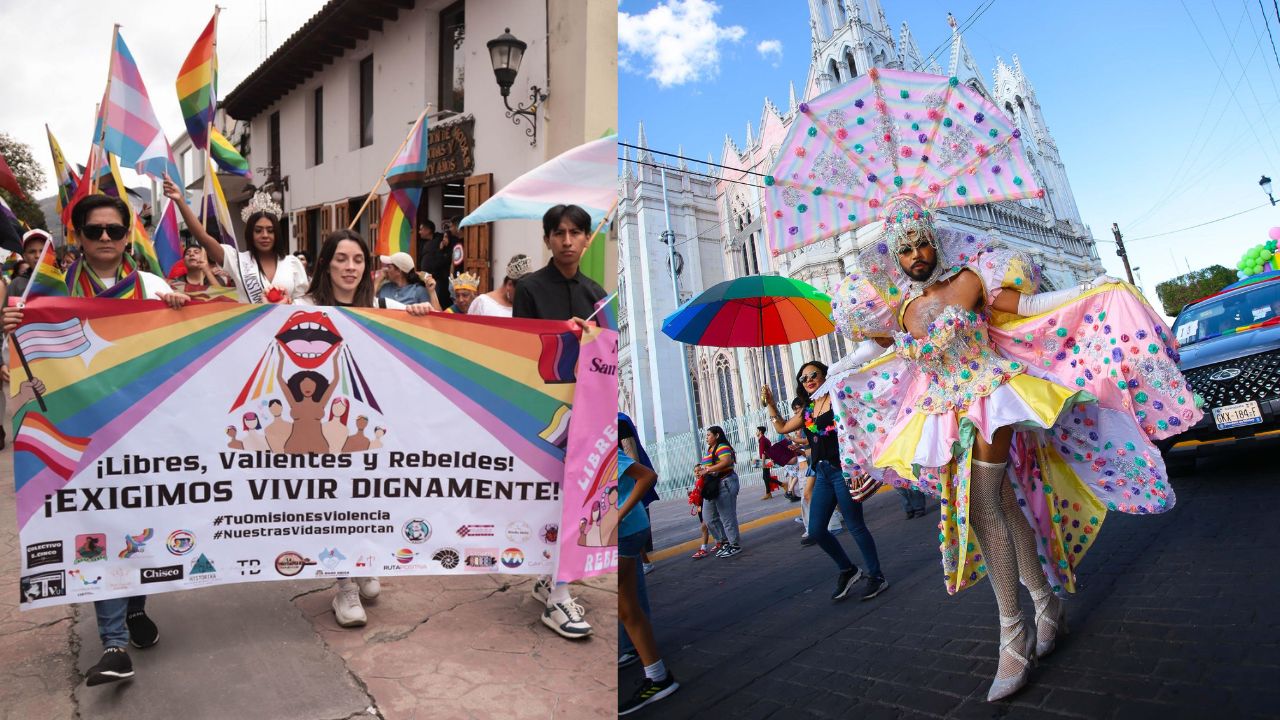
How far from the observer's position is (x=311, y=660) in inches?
98.0

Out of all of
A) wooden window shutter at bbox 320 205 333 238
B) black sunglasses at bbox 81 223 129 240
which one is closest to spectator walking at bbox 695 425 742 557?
black sunglasses at bbox 81 223 129 240

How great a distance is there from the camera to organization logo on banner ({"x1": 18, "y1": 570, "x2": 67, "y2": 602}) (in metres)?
2.32

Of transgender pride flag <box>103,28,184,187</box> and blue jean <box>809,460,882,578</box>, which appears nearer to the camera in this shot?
blue jean <box>809,460,882,578</box>

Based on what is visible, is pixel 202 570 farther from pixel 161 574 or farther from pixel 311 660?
pixel 311 660

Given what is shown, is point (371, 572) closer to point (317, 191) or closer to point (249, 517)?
point (249, 517)

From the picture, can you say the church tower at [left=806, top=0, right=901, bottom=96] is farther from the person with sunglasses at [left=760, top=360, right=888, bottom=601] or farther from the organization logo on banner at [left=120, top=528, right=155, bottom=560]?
the organization logo on banner at [left=120, top=528, right=155, bottom=560]

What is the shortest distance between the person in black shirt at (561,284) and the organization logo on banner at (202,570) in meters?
1.50

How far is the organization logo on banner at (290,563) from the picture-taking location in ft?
8.55

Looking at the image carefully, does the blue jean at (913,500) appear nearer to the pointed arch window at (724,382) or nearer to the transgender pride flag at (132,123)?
the pointed arch window at (724,382)

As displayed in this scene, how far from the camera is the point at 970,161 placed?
2205 mm

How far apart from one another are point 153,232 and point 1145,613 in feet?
19.7

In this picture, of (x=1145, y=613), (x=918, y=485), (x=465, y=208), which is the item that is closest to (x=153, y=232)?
(x=465, y=208)

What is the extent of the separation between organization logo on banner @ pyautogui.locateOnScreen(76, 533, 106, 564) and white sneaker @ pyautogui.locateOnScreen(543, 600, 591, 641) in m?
1.61

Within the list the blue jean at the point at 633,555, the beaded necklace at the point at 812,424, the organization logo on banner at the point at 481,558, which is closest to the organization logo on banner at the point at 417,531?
the organization logo on banner at the point at 481,558
